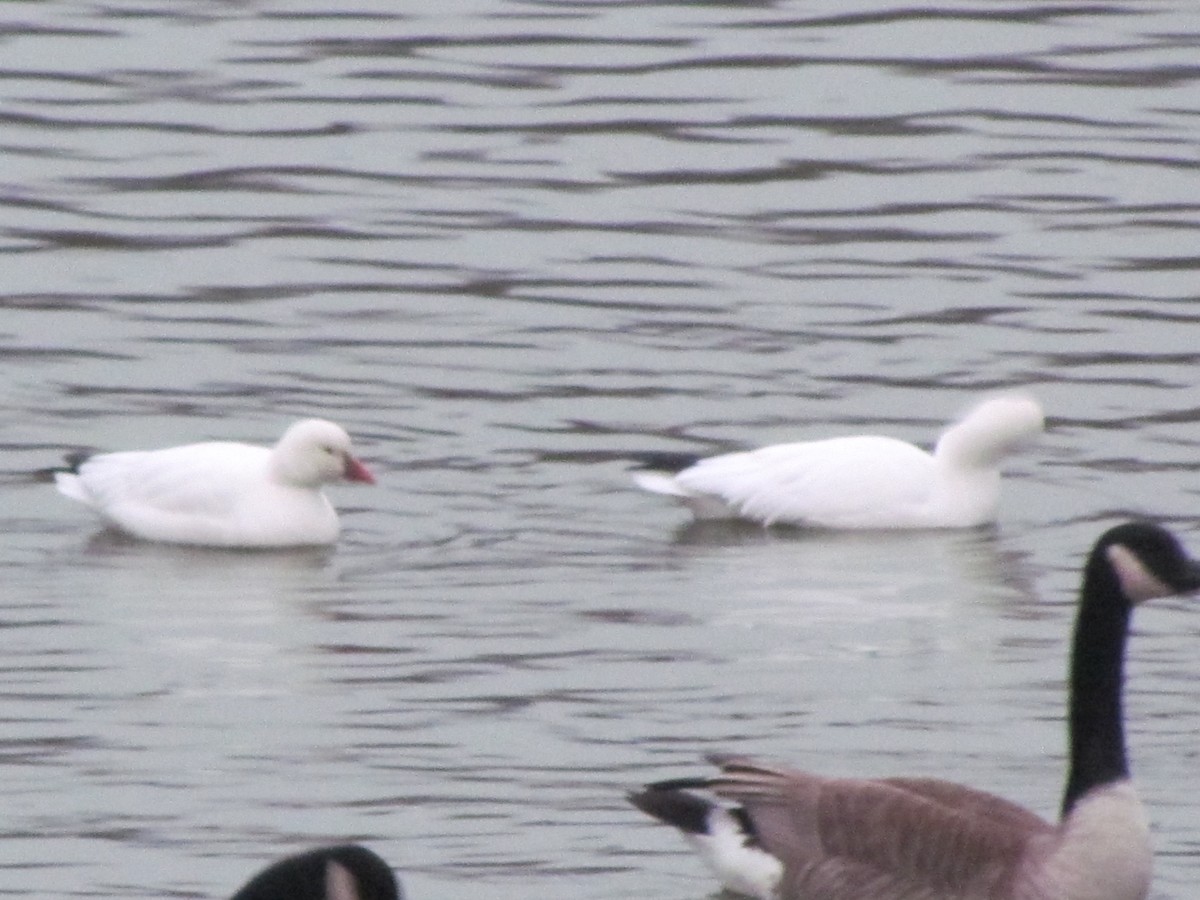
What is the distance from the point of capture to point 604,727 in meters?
11.1

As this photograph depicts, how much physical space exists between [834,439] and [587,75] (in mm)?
6857

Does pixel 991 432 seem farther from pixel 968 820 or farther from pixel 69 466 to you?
pixel 968 820

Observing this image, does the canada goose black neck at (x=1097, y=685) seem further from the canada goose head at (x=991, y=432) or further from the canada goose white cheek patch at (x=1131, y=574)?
the canada goose head at (x=991, y=432)

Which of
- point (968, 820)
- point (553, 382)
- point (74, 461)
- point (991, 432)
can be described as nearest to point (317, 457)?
point (74, 461)

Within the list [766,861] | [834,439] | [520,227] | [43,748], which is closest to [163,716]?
[43,748]

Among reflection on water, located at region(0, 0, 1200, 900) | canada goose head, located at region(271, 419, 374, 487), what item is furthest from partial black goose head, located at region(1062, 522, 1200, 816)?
canada goose head, located at region(271, 419, 374, 487)

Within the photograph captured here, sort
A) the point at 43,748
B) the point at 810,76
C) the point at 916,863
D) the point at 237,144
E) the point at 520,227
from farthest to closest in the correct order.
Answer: the point at 810,76, the point at 237,144, the point at 520,227, the point at 43,748, the point at 916,863

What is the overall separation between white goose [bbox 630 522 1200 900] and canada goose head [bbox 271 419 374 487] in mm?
4998

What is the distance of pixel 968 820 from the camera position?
30.1 feet

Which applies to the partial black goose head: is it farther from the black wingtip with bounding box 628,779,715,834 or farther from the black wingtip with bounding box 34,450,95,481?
the black wingtip with bounding box 34,450,95,481

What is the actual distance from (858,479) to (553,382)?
1933 mm

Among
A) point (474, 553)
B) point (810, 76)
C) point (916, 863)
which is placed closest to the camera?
point (916, 863)

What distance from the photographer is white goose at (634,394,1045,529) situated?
14.6 metres

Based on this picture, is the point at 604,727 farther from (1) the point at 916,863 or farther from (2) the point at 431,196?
(2) the point at 431,196
